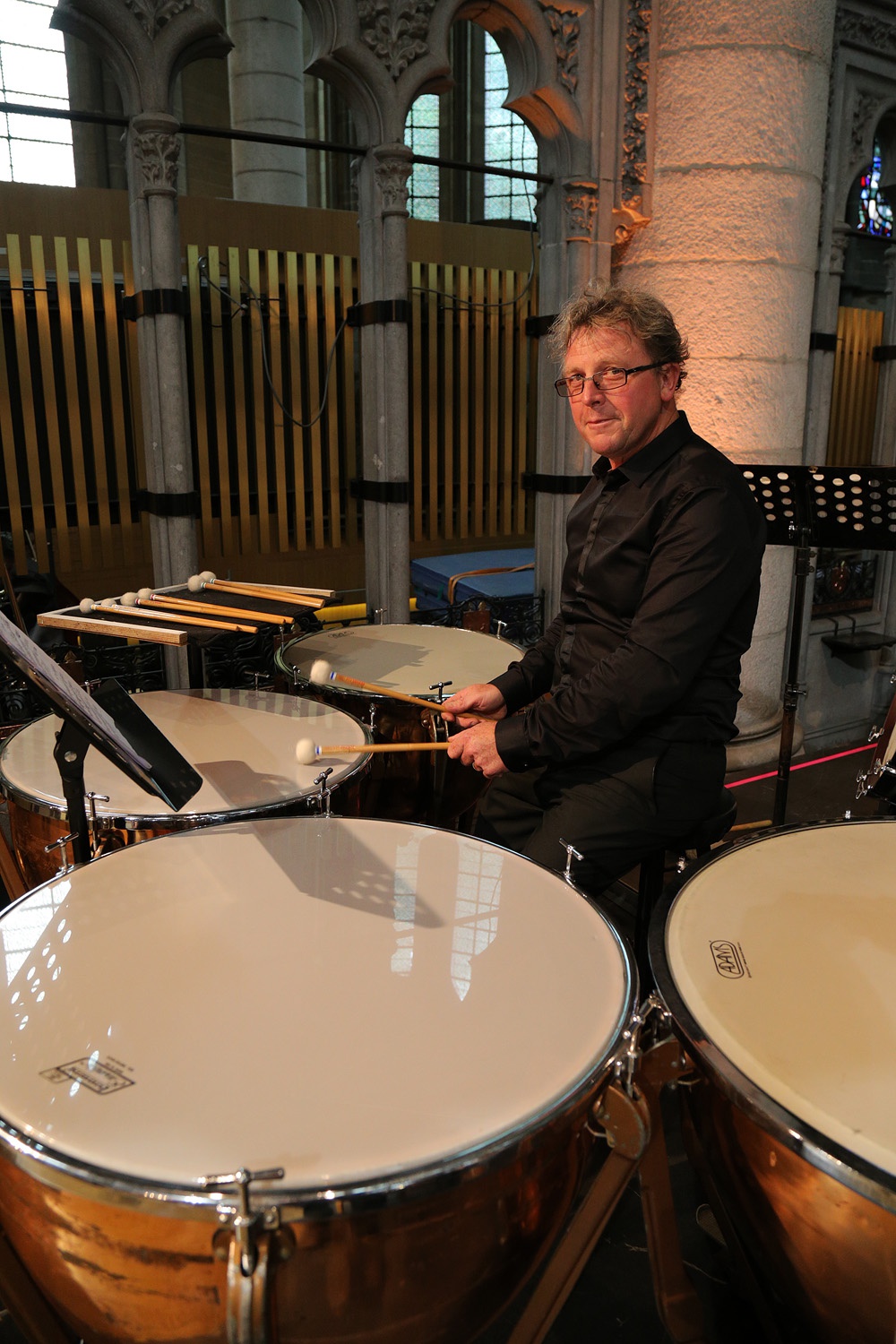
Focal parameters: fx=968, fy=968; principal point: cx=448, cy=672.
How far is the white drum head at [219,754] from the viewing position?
167 centimetres

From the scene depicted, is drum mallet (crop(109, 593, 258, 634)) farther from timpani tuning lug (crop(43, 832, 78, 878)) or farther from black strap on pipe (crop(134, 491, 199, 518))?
black strap on pipe (crop(134, 491, 199, 518))

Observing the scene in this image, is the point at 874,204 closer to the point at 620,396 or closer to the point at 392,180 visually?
the point at 392,180

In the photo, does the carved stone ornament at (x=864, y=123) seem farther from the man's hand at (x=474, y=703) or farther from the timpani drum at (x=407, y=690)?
the man's hand at (x=474, y=703)

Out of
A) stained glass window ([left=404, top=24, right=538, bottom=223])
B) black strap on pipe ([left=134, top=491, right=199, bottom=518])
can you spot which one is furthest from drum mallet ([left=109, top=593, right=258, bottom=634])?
stained glass window ([left=404, top=24, right=538, bottom=223])

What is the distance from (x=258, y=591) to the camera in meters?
2.43

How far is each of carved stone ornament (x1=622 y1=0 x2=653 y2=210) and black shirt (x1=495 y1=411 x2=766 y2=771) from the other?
7.62ft

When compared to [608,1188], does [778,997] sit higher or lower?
higher

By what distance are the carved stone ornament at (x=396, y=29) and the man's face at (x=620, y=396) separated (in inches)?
78.5

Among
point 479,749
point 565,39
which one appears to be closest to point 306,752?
point 479,749

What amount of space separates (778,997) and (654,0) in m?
3.80

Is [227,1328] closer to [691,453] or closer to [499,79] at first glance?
[691,453]

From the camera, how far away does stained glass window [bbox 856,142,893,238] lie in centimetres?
525

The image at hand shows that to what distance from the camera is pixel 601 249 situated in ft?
12.3

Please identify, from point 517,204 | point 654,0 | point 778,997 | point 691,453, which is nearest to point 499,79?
point 517,204
